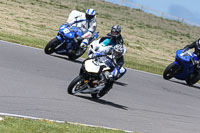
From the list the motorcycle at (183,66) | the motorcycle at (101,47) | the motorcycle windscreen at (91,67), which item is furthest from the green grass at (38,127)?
the motorcycle at (183,66)

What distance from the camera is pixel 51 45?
53.4 ft

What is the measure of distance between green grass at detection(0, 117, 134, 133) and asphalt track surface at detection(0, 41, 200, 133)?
0.60m

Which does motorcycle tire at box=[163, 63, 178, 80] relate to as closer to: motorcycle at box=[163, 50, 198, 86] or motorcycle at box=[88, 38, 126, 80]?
motorcycle at box=[163, 50, 198, 86]

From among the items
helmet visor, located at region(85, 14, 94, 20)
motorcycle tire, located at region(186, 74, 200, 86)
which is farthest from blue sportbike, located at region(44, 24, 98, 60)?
motorcycle tire, located at region(186, 74, 200, 86)

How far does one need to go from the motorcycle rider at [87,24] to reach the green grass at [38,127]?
28.7ft

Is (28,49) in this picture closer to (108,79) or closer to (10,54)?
(10,54)

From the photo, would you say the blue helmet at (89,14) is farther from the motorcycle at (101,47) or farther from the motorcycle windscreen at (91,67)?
the motorcycle windscreen at (91,67)

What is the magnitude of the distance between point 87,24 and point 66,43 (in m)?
1.05

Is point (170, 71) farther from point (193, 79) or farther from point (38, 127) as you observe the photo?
point (38, 127)

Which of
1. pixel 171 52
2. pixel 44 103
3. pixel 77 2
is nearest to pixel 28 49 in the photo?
pixel 44 103

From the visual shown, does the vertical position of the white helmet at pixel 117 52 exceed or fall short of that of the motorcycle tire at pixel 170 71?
it exceeds it

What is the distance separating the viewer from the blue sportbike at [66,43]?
53.4ft

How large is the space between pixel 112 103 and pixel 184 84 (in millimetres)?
7584

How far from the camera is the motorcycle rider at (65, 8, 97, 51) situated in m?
16.5
